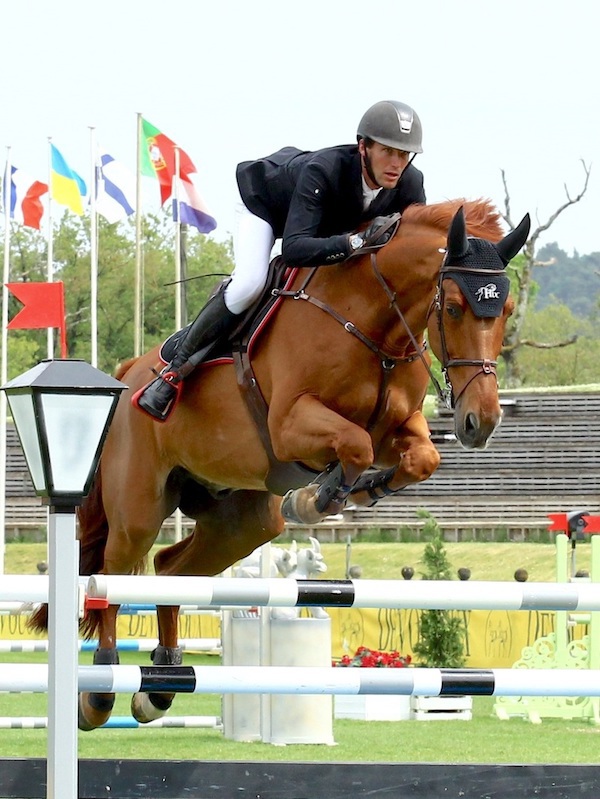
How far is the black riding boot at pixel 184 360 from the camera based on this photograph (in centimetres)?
500

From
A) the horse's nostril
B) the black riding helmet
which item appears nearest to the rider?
the black riding helmet

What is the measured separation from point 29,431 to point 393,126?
79.7 inches

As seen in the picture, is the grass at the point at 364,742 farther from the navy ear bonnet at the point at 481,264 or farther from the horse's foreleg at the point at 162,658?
the navy ear bonnet at the point at 481,264

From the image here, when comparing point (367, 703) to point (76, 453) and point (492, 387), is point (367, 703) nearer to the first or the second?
point (492, 387)

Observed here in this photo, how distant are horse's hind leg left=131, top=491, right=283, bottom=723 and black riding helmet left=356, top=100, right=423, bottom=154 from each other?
71.5 inches

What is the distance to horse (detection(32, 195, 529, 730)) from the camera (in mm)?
4227

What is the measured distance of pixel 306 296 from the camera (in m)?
4.75

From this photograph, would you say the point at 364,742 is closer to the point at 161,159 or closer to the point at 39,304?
the point at 39,304

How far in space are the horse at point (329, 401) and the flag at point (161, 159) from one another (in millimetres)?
13658

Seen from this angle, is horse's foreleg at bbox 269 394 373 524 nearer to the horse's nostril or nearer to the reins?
the reins

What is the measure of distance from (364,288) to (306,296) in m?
0.25

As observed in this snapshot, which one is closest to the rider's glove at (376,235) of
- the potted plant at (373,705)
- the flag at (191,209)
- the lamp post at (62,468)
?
the lamp post at (62,468)

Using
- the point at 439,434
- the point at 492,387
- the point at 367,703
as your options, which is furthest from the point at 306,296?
the point at 439,434

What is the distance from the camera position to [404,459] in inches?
176
